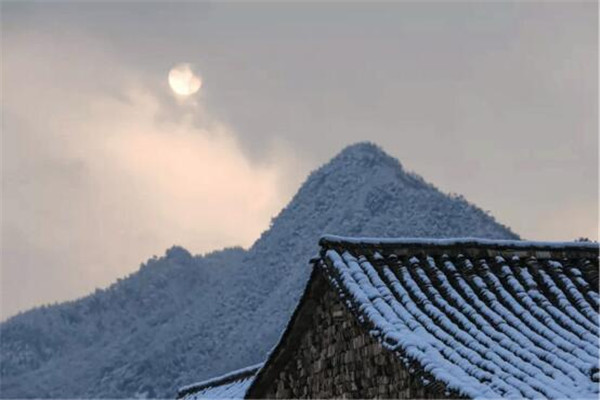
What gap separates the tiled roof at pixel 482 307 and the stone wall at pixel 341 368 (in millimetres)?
342

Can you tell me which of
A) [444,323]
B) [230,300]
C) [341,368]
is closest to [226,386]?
[341,368]

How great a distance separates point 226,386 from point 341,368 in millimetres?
9674

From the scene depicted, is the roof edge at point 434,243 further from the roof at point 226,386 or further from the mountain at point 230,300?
the mountain at point 230,300

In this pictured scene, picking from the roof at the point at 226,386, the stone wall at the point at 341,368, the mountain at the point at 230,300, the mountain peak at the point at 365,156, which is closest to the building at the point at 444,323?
the stone wall at the point at 341,368

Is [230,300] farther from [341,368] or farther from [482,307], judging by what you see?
[482,307]

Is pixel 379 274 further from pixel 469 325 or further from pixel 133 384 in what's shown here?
pixel 133 384

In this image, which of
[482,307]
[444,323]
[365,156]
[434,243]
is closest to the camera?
[444,323]

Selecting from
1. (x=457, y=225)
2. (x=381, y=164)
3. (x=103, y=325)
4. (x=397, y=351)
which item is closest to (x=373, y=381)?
(x=397, y=351)

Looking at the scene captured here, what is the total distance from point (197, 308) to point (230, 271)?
10.8 meters

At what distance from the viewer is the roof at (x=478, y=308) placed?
45.4ft

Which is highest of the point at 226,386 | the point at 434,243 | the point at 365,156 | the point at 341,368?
the point at 365,156

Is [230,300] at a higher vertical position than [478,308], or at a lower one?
higher

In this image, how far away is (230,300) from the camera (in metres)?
168

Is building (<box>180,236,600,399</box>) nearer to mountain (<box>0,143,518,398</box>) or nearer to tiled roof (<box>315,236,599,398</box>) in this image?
tiled roof (<box>315,236,599,398</box>)
